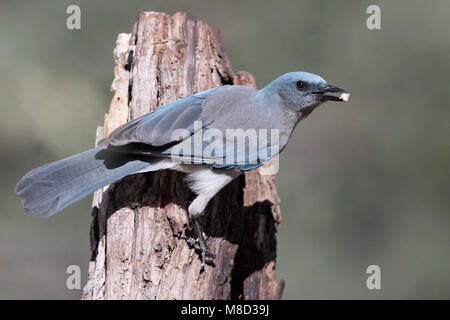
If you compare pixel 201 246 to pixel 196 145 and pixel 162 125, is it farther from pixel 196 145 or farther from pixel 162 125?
pixel 162 125

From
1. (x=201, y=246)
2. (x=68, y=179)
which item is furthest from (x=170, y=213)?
(x=68, y=179)

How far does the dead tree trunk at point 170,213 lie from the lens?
A: 12.2 ft

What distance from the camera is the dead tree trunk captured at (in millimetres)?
3713

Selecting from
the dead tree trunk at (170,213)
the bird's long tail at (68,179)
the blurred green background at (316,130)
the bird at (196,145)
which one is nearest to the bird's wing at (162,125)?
the bird at (196,145)

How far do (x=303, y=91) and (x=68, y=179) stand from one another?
1863 millimetres

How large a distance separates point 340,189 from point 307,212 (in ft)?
2.04

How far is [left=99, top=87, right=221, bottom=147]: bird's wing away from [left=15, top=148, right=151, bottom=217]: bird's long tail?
0.15 metres

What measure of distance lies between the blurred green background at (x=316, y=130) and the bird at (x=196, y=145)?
2.72 meters

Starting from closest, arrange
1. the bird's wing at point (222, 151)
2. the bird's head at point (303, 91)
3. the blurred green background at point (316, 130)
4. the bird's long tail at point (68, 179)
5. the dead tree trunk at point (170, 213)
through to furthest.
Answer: the dead tree trunk at point (170, 213) → the bird's long tail at point (68, 179) → the bird's wing at point (222, 151) → the bird's head at point (303, 91) → the blurred green background at point (316, 130)

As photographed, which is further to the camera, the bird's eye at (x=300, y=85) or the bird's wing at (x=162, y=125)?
the bird's eye at (x=300, y=85)

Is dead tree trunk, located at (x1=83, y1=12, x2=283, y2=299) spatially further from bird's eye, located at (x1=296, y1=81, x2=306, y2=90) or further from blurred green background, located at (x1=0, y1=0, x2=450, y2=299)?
blurred green background, located at (x1=0, y1=0, x2=450, y2=299)

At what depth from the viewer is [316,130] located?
820 centimetres

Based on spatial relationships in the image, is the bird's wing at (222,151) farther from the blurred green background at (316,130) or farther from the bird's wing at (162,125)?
the blurred green background at (316,130)

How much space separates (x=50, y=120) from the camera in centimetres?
645
